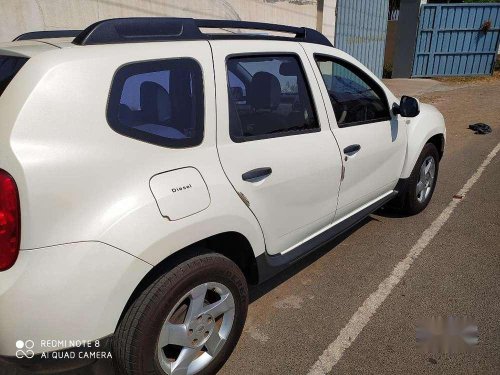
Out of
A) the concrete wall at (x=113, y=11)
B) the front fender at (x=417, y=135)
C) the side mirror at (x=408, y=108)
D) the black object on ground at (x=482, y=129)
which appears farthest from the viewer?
the black object on ground at (x=482, y=129)

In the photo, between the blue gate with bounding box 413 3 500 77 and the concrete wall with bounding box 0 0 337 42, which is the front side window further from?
the blue gate with bounding box 413 3 500 77

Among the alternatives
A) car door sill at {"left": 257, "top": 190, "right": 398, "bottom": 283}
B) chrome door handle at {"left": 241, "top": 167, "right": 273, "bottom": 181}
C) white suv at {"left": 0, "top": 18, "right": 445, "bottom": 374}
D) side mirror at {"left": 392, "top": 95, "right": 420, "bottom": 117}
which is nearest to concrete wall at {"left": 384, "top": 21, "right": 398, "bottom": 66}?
side mirror at {"left": 392, "top": 95, "right": 420, "bottom": 117}

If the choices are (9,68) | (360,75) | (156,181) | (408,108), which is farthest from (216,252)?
(408,108)

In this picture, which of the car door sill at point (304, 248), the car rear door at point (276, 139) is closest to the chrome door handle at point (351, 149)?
the car rear door at point (276, 139)

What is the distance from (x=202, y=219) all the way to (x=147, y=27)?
935 mm

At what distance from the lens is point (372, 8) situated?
37.6ft

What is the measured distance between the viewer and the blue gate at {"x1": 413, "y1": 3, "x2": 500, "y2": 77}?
13648 millimetres

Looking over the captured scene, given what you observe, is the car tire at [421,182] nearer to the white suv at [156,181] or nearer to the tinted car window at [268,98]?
the white suv at [156,181]

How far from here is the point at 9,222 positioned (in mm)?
1425

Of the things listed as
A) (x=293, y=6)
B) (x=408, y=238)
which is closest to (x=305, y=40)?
(x=408, y=238)

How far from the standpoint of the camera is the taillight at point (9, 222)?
1403 millimetres

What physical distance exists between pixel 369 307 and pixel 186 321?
138cm

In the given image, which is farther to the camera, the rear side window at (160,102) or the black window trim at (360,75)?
the black window trim at (360,75)

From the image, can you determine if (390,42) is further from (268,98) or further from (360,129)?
(268,98)
